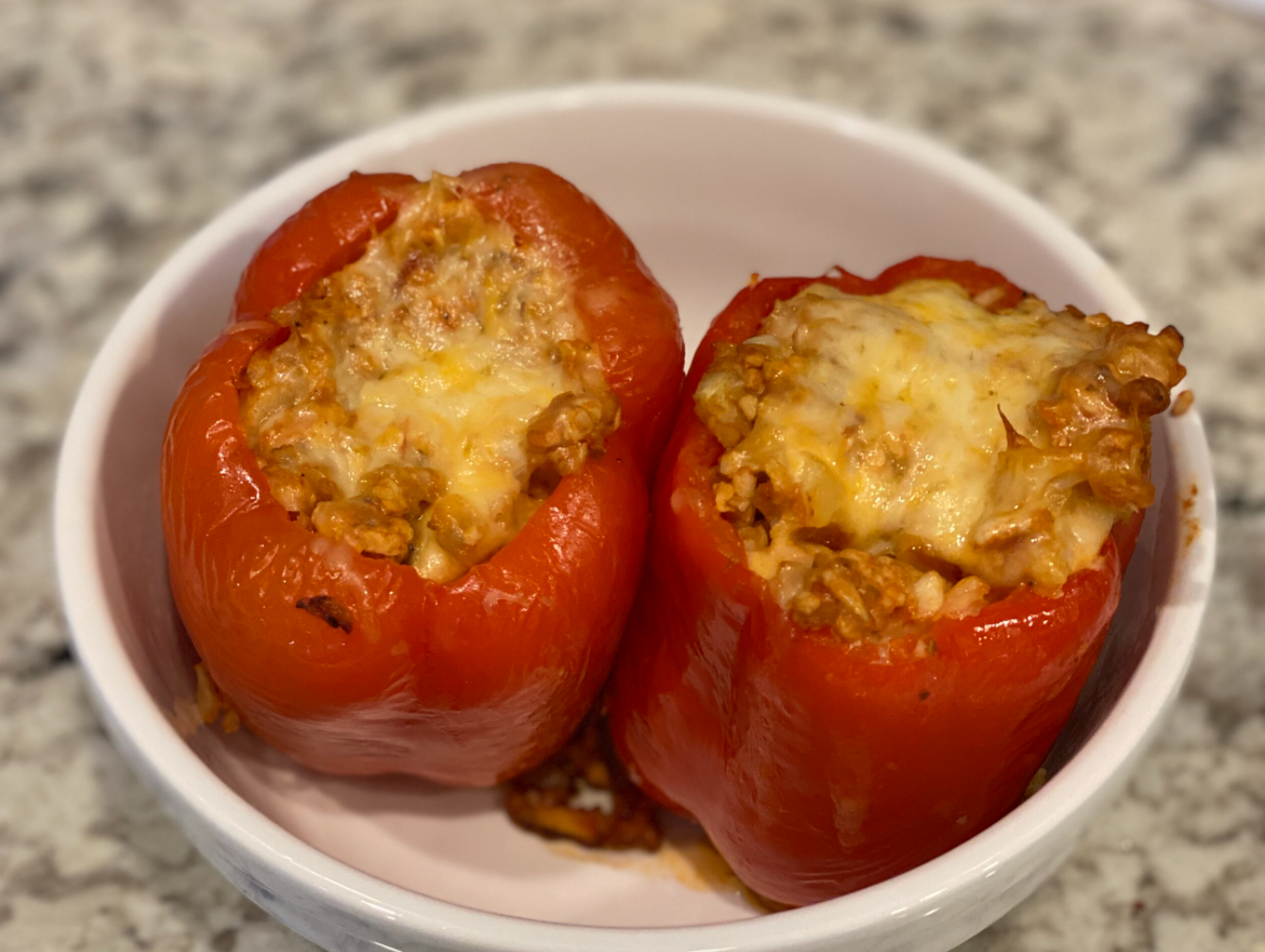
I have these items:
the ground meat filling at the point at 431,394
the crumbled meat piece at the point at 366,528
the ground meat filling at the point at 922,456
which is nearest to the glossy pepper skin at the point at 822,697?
the ground meat filling at the point at 922,456

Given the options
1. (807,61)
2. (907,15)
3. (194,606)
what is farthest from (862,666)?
(907,15)

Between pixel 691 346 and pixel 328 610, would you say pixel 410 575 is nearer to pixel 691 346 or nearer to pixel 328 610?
pixel 328 610

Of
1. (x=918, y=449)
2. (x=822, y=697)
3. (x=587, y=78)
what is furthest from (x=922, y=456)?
(x=587, y=78)

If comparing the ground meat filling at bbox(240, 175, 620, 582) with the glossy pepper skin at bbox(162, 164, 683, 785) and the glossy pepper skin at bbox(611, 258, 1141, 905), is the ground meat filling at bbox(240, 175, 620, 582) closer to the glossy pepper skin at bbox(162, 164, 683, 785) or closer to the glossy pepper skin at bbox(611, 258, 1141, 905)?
the glossy pepper skin at bbox(162, 164, 683, 785)

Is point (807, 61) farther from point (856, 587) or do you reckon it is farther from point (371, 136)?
point (856, 587)

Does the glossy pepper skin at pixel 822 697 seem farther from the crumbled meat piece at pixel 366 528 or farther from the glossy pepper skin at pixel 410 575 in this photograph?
the crumbled meat piece at pixel 366 528

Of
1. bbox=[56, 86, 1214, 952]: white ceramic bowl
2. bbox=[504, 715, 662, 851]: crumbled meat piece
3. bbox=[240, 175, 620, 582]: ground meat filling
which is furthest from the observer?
bbox=[504, 715, 662, 851]: crumbled meat piece

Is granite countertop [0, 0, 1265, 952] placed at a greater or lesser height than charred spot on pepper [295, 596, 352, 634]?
lesser

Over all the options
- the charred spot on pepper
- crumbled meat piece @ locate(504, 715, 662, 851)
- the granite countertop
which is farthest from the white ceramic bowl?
the granite countertop
